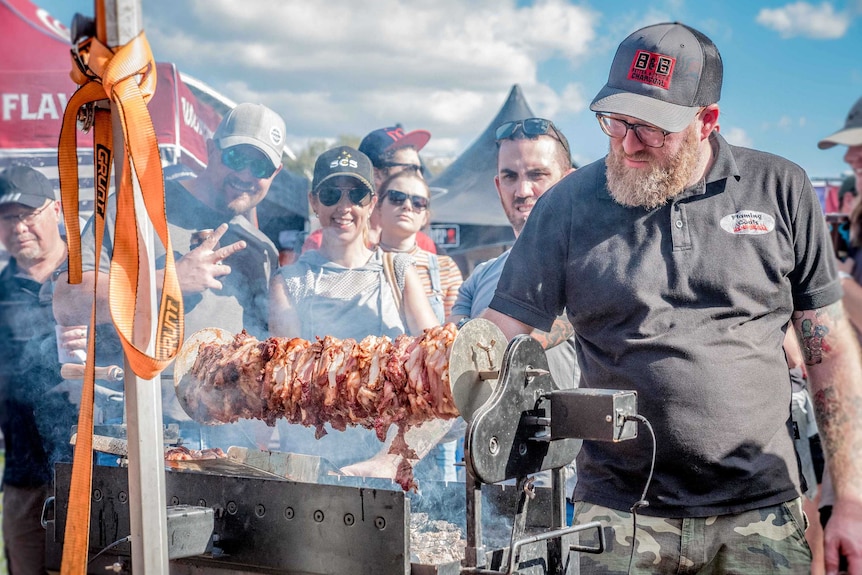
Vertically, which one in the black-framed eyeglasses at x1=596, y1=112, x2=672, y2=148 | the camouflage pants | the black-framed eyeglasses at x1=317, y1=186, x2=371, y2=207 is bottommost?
the camouflage pants

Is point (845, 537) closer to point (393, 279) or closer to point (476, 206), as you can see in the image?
point (393, 279)

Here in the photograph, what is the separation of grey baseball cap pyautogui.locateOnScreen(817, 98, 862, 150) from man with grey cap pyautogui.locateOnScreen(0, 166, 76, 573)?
3956mm

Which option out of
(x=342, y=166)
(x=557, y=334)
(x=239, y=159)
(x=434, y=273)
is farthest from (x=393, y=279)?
(x=557, y=334)

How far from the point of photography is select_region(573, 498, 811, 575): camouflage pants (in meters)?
2.53

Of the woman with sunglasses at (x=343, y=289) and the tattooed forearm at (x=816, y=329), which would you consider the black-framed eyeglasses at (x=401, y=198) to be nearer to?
the woman with sunglasses at (x=343, y=289)

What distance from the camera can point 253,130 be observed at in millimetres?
4461

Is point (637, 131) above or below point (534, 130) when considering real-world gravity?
below

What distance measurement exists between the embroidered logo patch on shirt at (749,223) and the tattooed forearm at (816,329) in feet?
1.12

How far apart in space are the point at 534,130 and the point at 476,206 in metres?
3.85

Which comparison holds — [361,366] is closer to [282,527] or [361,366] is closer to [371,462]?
[282,527]

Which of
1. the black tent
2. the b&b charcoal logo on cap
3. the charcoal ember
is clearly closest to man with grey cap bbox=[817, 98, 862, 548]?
the b&b charcoal logo on cap

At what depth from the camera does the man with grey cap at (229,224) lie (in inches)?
161

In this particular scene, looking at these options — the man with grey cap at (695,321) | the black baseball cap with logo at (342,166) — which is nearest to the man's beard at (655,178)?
the man with grey cap at (695,321)

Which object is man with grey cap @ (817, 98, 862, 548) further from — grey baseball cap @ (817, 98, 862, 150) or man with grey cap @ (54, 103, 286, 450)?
man with grey cap @ (54, 103, 286, 450)
